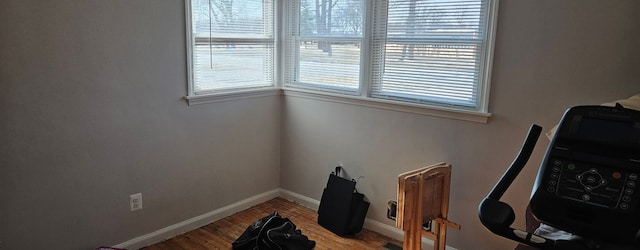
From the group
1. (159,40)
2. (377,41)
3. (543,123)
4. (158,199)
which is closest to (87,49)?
(159,40)

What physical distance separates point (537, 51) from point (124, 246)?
267 cm

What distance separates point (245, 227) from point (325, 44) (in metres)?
1.47

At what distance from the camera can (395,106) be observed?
9.54ft

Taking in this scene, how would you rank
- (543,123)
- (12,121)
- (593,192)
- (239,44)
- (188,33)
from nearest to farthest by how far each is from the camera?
(593,192) → (12,121) → (543,123) → (188,33) → (239,44)

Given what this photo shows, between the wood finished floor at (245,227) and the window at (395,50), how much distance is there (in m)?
0.98

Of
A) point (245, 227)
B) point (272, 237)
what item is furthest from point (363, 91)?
point (245, 227)

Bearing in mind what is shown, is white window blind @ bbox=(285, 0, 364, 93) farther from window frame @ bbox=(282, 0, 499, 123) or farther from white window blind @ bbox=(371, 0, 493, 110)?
white window blind @ bbox=(371, 0, 493, 110)

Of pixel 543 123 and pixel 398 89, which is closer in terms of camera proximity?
pixel 543 123

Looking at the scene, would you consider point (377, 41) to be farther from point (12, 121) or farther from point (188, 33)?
point (12, 121)

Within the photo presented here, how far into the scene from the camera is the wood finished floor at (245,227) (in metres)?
2.94

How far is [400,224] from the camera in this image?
7.99 ft

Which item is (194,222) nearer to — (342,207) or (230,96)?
(230,96)

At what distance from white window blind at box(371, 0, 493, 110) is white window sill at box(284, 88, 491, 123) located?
2.3 inches

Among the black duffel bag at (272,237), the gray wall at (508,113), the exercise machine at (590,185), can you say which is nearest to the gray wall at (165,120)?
the gray wall at (508,113)
